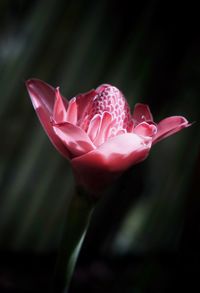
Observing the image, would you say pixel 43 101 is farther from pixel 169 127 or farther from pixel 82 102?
pixel 169 127

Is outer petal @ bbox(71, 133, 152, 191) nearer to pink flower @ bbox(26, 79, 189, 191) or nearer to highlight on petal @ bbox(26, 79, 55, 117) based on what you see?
pink flower @ bbox(26, 79, 189, 191)

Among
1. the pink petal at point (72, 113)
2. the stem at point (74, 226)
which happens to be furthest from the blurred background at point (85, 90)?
the pink petal at point (72, 113)

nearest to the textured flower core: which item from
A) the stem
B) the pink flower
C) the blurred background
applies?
the pink flower

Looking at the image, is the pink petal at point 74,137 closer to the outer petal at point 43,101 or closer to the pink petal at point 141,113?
the outer petal at point 43,101

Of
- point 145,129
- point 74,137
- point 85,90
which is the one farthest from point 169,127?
point 85,90

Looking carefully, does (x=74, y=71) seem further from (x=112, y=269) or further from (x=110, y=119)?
(x=110, y=119)

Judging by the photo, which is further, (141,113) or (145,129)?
(141,113)
